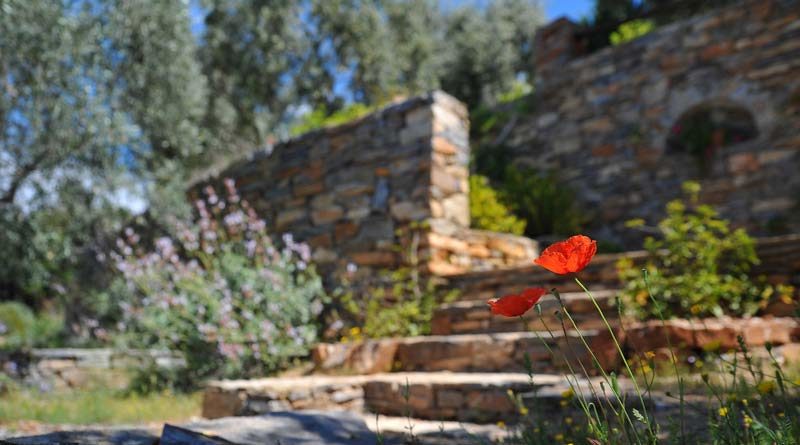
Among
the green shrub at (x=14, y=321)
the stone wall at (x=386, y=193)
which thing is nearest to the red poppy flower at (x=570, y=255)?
the stone wall at (x=386, y=193)

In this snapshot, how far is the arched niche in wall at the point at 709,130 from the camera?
6.65 meters

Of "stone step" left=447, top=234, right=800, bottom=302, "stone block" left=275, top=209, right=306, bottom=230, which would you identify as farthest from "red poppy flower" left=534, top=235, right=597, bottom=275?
"stone block" left=275, top=209, right=306, bottom=230

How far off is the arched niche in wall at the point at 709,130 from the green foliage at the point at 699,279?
3275 millimetres

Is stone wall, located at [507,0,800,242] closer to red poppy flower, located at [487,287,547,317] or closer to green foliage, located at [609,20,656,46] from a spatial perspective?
green foliage, located at [609,20,656,46]

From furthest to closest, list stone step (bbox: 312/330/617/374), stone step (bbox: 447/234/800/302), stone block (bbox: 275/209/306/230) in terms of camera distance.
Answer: stone block (bbox: 275/209/306/230) → stone step (bbox: 447/234/800/302) → stone step (bbox: 312/330/617/374)

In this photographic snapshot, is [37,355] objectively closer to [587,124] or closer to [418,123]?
[418,123]

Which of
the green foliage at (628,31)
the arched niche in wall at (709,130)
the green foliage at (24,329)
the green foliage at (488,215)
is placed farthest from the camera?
the green foliage at (628,31)

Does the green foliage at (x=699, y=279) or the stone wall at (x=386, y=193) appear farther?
the stone wall at (x=386, y=193)

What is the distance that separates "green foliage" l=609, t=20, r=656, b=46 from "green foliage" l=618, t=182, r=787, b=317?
495cm

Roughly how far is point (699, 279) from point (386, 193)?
2.49 meters

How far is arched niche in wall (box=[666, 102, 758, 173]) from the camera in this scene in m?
6.65

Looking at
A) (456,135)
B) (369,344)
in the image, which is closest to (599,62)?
(456,135)

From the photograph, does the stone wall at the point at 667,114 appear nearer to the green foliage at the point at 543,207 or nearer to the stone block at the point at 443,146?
the green foliage at the point at 543,207

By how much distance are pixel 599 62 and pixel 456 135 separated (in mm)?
3328
